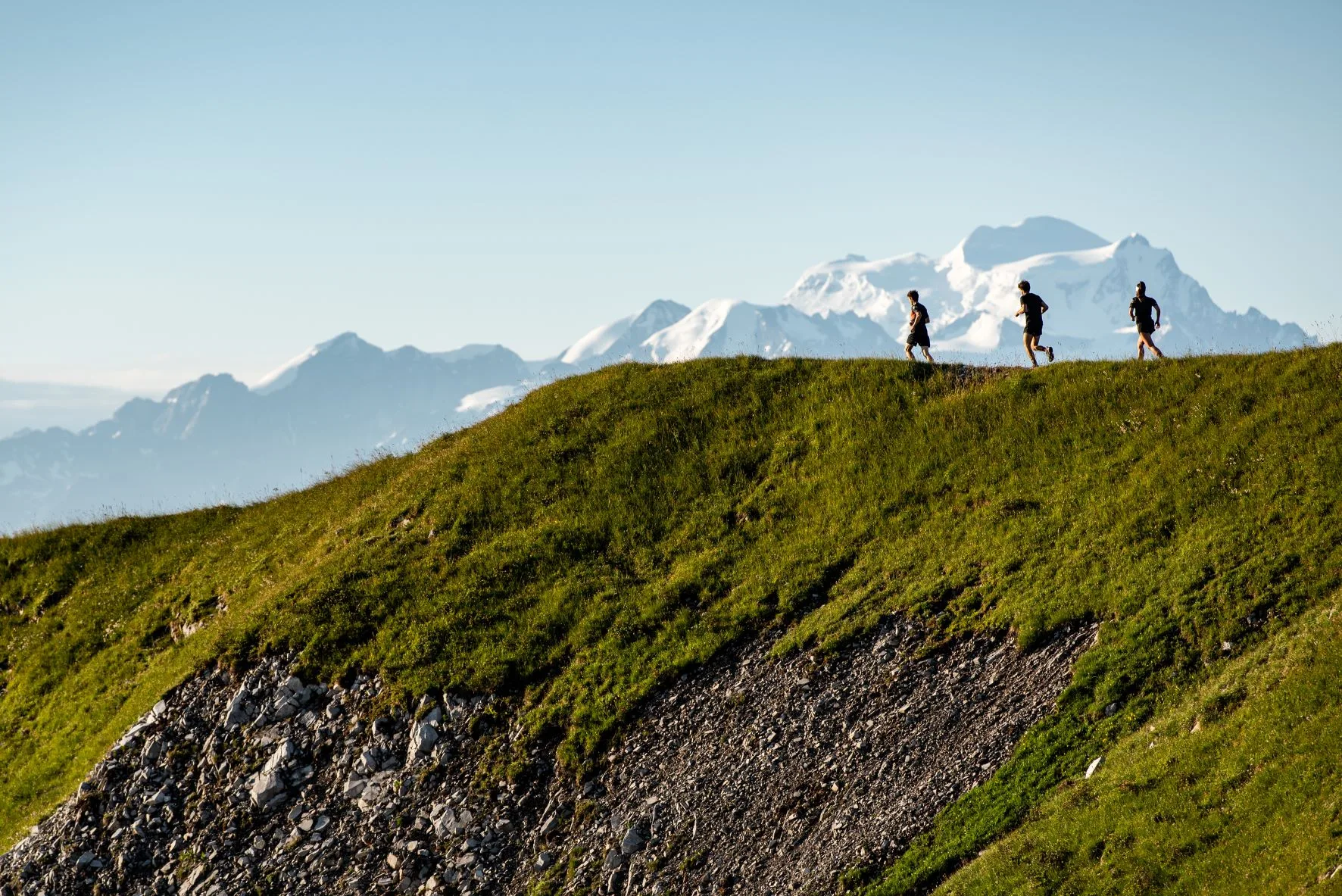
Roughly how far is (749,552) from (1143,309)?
1544cm

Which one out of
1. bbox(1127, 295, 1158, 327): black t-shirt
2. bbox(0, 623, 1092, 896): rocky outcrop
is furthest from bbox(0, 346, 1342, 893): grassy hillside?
bbox(1127, 295, 1158, 327): black t-shirt

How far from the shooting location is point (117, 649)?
3538 cm

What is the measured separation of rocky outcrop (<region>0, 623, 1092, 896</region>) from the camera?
73.3ft

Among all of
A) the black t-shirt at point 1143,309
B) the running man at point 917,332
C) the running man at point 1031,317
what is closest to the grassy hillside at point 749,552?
the running man at point 917,332

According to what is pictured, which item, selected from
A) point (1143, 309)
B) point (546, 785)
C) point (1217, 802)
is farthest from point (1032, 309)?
point (546, 785)

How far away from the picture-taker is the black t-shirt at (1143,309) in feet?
111

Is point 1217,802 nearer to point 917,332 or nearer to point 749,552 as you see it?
point 749,552

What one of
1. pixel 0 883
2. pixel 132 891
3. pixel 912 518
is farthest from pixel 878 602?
pixel 0 883

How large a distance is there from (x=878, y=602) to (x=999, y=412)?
29.6ft

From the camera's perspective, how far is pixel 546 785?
25656 millimetres

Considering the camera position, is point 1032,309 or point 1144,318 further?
point 1032,309

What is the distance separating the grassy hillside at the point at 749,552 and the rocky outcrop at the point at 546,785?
90cm

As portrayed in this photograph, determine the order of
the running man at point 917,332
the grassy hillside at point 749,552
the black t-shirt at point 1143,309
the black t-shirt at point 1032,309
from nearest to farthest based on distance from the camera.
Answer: the grassy hillside at point 749,552, the black t-shirt at point 1143,309, the black t-shirt at point 1032,309, the running man at point 917,332

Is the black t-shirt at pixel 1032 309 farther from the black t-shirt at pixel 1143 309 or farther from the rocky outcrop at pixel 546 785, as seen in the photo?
the rocky outcrop at pixel 546 785
